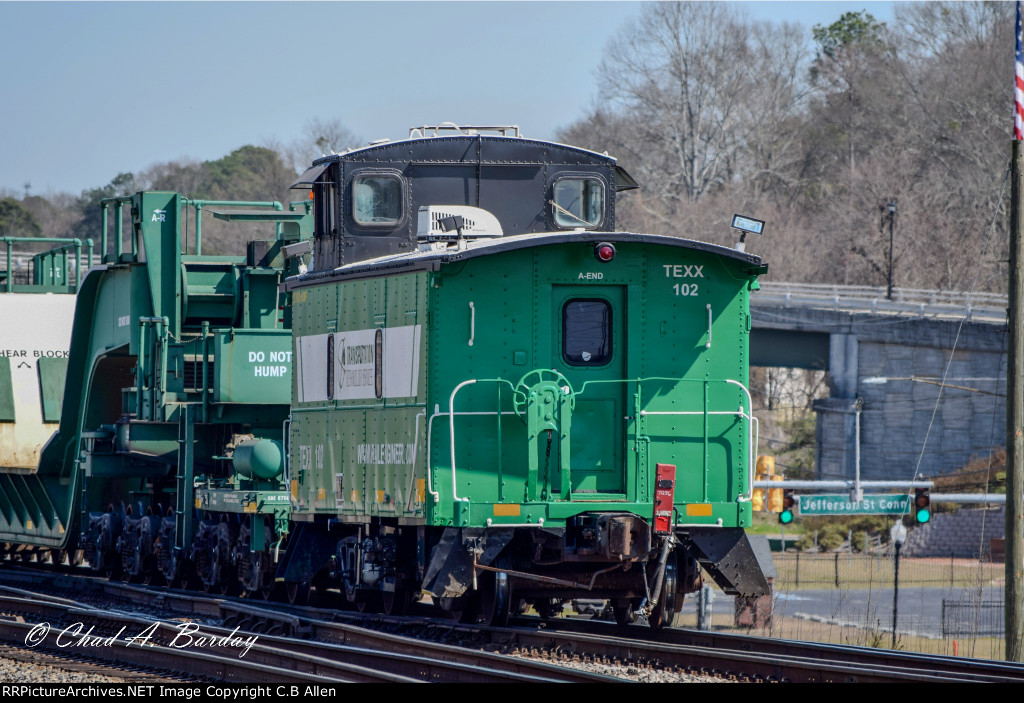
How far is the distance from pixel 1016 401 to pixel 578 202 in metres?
5.86

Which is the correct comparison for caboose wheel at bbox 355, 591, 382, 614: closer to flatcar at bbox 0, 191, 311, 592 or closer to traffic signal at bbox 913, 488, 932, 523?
flatcar at bbox 0, 191, 311, 592

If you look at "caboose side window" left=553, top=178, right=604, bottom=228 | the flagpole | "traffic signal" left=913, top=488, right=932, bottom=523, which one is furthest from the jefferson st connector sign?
"caboose side window" left=553, top=178, right=604, bottom=228

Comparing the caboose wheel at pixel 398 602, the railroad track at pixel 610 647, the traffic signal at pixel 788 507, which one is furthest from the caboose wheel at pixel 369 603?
the traffic signal at pixel 788 507

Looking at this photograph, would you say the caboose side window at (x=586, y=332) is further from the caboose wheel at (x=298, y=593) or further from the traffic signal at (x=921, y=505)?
the traffic signal at (x=921, y=505)

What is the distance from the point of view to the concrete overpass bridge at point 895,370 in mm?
53312

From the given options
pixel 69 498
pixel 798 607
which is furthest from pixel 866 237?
pixel 69 498

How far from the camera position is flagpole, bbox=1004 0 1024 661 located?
17125 mm

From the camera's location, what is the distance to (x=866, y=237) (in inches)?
2995

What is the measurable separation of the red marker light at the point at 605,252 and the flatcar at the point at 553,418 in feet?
0.08

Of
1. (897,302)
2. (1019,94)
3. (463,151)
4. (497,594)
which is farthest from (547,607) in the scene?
(897,302)

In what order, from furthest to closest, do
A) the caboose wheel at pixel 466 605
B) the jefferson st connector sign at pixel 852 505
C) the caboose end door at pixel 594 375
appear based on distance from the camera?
the jefferson st connector sign at pixel 852 505, the caboose wheel at pixel 466 605, the caboose end door at pixel 594 375

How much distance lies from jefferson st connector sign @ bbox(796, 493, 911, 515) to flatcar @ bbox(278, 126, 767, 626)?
27.1 feet

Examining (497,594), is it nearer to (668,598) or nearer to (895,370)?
(668,598)

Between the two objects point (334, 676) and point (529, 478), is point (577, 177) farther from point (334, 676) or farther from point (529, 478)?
point (334, 676)
